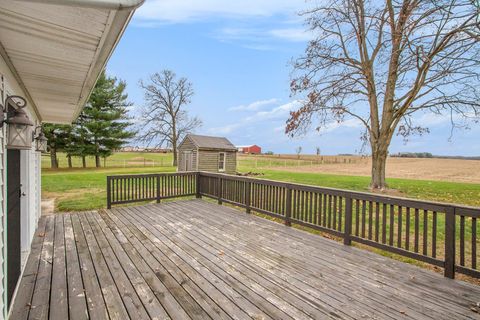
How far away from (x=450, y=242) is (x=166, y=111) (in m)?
24.7

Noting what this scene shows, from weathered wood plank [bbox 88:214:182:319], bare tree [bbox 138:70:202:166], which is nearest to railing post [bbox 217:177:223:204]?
weathered wood plank [bbox 88:214:182:319]

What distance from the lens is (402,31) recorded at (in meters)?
8.53

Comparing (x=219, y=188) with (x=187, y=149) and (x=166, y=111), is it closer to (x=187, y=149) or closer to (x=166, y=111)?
(x=187, y=149)

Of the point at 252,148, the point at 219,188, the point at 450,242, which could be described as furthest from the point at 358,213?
the point at 252,148

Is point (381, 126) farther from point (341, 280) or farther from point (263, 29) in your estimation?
point (341, 280)

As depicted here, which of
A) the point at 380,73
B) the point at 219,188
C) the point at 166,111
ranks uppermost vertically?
the point at 166,111

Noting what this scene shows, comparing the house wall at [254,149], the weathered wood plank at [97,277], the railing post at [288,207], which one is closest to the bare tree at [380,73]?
→ the railing post at [288,207]

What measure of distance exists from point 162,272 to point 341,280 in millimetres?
2008

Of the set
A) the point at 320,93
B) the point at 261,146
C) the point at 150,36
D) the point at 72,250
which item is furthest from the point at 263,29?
the point at 261,146

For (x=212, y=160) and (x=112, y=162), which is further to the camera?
(x=112, y=162)

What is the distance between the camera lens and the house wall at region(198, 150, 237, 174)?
52.7 ft

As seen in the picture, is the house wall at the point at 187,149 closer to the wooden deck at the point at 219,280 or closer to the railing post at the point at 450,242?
the wooden deck at the point at 219,280

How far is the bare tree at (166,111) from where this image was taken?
79.0ft

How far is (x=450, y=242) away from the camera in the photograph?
2.96 meters
